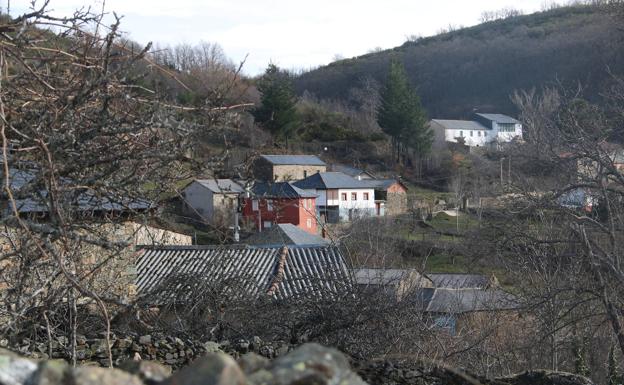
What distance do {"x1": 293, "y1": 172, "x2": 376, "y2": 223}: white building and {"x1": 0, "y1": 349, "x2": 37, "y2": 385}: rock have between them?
4115cm

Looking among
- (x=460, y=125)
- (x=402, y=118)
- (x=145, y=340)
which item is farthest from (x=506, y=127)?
(x=145, y=340)

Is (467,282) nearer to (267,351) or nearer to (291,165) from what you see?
(267,351)

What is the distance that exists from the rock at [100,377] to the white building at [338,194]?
135 ft

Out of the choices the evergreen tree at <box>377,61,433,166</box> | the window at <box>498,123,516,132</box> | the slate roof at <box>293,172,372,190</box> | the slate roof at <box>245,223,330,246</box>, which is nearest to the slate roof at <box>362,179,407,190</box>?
the slate roof at <box>293,172,372,190</box>

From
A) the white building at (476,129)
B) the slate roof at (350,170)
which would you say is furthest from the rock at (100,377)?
the white building at (476,129)

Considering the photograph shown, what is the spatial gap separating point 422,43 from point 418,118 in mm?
56003

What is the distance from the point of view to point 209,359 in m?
2.03

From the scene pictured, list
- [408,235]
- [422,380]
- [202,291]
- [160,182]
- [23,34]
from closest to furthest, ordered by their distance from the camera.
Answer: [23,34] → [160,182] → [422,380] → [202,291] → [408,235]

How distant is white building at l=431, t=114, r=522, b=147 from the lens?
216 ft

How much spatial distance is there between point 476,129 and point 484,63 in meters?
25.8

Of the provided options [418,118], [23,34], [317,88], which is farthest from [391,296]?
[317,88]

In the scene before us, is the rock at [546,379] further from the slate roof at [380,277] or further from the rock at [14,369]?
the rock at [14,369]

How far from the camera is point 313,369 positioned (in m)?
2.07

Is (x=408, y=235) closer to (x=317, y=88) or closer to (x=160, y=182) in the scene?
(x=160, y=182)
